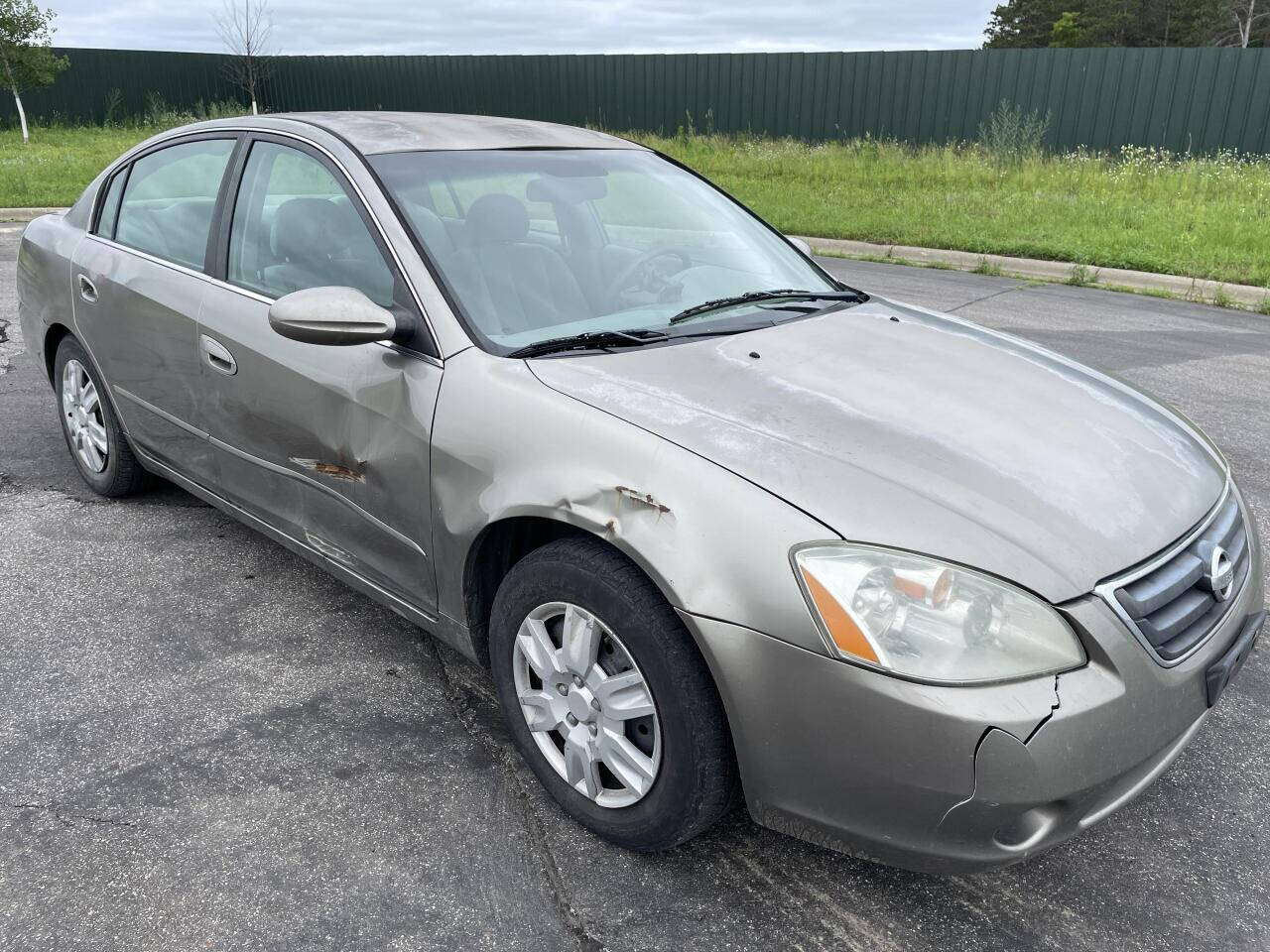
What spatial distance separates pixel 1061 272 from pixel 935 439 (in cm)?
884

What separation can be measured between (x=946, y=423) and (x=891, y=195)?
12.8m

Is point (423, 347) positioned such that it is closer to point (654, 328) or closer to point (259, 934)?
point (654, 328)

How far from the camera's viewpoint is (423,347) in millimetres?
2697

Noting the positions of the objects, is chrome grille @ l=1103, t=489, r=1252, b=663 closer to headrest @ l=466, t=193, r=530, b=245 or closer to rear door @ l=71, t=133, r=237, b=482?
headrest @ l=466, t=193, r=530, b=245

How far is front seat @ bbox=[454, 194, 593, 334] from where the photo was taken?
279 centimetres

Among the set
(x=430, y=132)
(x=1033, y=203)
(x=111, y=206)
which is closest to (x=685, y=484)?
(x=430, y=132)

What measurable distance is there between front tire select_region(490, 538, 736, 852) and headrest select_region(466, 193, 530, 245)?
3.46ft

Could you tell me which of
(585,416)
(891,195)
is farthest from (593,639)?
(891,195)

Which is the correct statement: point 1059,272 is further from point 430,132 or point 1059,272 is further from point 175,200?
point 175,200

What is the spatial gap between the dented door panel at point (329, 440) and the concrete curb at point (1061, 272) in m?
8.36

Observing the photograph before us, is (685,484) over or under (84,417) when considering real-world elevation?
over

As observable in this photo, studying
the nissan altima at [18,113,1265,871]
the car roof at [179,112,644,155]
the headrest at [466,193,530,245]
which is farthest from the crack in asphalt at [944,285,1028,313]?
the headrest at [466,193,530,245]

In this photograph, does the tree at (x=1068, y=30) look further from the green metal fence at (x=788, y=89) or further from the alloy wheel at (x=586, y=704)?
the alloy wheel at (x=586, y=704)

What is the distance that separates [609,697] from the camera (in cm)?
230
